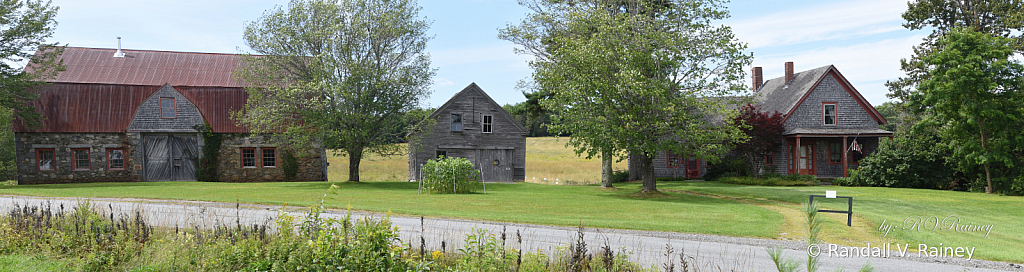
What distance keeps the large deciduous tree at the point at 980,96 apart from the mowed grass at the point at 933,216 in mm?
2239

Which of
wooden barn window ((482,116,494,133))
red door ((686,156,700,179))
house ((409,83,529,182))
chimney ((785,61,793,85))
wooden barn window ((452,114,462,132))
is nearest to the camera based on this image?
house ((409,83,529,182))

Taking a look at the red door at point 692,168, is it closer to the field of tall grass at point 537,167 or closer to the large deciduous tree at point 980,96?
the field of tall grass at point 537,167

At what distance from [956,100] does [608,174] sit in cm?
1436

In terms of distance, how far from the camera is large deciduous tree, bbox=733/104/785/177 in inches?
1277

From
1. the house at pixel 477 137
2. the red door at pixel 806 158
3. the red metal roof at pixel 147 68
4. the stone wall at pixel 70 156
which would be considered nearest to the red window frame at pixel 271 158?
the red metal roof at pixel 147 68

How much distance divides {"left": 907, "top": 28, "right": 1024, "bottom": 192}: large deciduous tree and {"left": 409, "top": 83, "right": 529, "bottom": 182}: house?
63.5ft

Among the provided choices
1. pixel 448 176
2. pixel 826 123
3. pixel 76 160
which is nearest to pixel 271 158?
pixel 76 160

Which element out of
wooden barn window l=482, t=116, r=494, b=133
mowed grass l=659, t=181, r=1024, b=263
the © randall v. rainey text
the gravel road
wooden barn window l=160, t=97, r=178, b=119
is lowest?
mowed grass l=659, t=181, r=1024, b=263

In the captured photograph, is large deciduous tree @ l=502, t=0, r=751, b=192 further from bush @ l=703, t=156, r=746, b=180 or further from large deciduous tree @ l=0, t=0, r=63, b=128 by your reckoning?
large deciduous tree @ l=0, t=0, r=63, b=128

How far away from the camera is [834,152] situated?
34281mm

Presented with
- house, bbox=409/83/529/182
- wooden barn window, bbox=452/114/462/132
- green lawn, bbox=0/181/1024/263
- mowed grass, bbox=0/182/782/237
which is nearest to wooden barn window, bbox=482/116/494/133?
house, bbox=409/83/529/182

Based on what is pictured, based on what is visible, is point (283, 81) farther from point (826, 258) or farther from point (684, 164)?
point (826, 258)

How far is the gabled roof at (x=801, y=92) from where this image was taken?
33.6 meters

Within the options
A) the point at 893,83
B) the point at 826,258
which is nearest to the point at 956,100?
the point at 893,83
